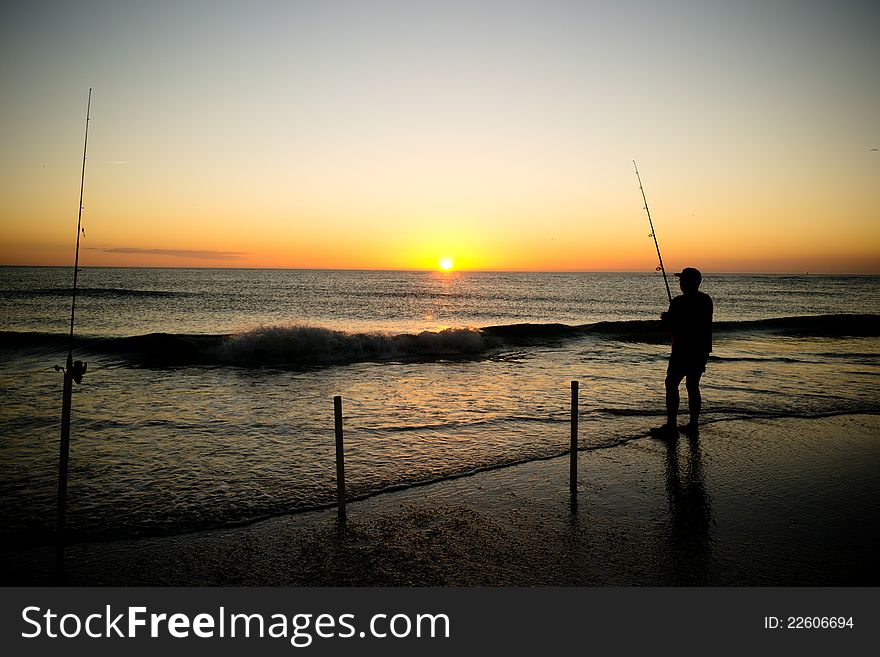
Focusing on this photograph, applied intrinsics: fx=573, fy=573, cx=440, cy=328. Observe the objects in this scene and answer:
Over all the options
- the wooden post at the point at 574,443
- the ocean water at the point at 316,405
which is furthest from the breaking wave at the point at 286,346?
the wooden post at the point at 574,443

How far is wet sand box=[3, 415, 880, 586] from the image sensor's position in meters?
4.34

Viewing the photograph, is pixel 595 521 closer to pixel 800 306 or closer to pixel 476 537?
pixel 476 537

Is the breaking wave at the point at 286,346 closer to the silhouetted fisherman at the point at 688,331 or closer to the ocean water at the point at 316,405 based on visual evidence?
the ocean water at the point at 316,405

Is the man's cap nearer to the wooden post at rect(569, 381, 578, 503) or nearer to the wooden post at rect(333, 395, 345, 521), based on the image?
the wooden post at rect(569, 381, 578, 503)

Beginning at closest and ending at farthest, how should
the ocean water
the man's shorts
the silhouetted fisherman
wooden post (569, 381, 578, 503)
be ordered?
wooden post (569, 381, 578, 503), the ocean water, the silhouetted fisherman, the man's shorts

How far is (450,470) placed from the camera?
276 inches

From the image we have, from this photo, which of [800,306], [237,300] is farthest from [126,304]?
[800,306]

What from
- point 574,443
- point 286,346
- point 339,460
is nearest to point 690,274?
point 574,443

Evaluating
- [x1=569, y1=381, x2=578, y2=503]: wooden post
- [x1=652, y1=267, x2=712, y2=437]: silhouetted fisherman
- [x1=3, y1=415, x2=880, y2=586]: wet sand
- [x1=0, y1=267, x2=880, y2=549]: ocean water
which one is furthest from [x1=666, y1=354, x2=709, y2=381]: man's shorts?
[x1=569, y1=381, x2=578, y2=503]: wooden post

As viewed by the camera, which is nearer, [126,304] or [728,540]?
[728,540]

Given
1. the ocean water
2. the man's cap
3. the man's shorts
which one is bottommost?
the ocean water

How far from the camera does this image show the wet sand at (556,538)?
434 cm
